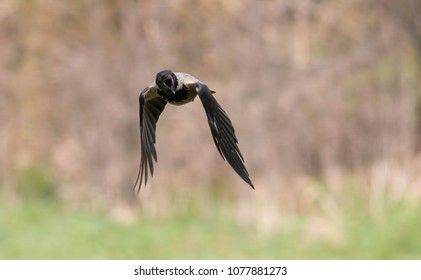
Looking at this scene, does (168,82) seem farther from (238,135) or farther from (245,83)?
(245,83)

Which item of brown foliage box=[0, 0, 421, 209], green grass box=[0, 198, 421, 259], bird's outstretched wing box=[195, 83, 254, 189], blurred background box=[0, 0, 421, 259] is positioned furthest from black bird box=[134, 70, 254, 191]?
brown foliage box=[0, 0, 421, 209]

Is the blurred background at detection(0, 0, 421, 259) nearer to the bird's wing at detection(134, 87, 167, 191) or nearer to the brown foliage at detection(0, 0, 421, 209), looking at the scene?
the brown foliage at detection(0, 0, 421, 209)

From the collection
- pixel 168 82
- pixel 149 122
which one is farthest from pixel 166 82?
pixel 149 122

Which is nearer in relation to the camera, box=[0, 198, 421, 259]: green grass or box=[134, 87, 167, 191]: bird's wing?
box=[134, 87, 167, 191]: bird's wing

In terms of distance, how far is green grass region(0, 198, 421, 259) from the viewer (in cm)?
907

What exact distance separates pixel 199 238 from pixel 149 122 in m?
6.17

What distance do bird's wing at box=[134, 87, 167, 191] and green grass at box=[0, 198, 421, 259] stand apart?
17.3 ft

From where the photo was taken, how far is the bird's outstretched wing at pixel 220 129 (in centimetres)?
316

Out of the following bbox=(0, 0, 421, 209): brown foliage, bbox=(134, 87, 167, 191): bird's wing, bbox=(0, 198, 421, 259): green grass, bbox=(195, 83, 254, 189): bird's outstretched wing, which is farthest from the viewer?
bbox=(0, 0, 421, 209): brown foliage

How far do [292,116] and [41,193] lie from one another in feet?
9.58

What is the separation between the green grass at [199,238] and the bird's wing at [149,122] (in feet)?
17.3

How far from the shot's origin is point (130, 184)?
35.3 feet

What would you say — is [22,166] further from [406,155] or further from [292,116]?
[406,155]

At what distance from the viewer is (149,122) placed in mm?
3674
